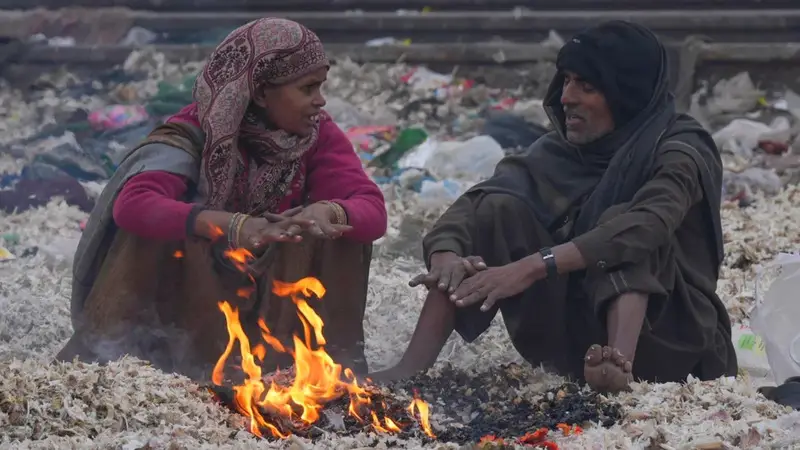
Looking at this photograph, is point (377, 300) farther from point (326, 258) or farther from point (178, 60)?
point (178, 60)

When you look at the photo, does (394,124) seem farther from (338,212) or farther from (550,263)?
(550,263)

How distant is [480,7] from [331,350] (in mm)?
6116

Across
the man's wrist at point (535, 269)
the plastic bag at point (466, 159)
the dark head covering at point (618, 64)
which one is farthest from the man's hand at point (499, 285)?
the plastic bag at point (466, 159)

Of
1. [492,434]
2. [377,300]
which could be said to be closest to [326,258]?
[492,434]

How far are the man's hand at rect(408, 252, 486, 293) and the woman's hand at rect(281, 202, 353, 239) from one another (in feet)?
0.97

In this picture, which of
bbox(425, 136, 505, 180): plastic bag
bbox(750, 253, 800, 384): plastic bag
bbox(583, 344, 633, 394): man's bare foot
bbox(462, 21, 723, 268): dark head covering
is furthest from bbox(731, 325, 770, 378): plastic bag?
bbox(425, 136, 505, 180): plastic bag

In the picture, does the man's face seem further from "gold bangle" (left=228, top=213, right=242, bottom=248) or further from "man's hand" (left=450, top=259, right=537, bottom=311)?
"gold bangle" (left=228, top=213, right=242, bottom=248)

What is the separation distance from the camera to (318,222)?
4340 mm

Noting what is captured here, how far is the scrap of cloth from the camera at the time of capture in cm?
431

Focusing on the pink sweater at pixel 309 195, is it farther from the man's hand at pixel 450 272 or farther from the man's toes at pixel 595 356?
the man's toes at pixel 595 356

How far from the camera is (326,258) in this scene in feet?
14.8

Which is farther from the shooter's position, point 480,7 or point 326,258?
point 480,7

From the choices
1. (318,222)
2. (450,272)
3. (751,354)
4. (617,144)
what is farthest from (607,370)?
(751,354)

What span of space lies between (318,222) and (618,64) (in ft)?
3.76
